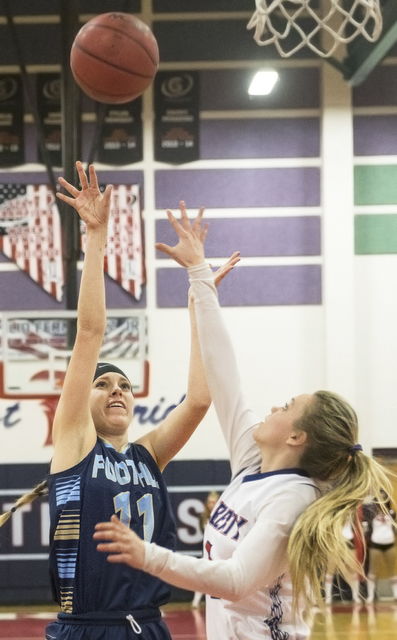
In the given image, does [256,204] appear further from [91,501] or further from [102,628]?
[102,628]

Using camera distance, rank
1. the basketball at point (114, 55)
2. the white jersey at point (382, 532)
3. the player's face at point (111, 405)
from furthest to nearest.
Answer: the white jersey at point (382, 532)
the basketball at point (114, 55)
the player's face at point (111, 405)

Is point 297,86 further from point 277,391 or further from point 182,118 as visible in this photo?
point 277,391

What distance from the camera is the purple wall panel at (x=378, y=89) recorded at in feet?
27.2

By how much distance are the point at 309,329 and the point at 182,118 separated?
110 inches

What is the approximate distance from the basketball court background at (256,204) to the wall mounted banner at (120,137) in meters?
0.03

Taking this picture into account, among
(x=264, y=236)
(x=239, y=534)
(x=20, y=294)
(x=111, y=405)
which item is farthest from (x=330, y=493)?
(x=20, y=294)

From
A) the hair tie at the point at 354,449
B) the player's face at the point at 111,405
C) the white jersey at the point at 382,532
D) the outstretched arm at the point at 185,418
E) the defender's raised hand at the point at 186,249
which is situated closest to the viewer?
the hair tie at the point at 354,449


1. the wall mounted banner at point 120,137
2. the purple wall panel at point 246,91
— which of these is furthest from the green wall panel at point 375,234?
the wall mounted banner at point 120,137

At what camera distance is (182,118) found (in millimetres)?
8305

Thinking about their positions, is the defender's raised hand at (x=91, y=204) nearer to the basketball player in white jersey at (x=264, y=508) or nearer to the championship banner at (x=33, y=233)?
the basketball player in white jersey at (x=264, y=508)

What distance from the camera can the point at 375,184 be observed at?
325 inches

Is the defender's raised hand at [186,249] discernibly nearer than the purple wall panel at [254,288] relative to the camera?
Yes

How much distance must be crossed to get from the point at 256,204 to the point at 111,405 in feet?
20.1

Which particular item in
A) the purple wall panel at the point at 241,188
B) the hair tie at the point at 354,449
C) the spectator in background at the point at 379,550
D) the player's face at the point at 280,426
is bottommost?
the spectator in background at the point at 379,550
